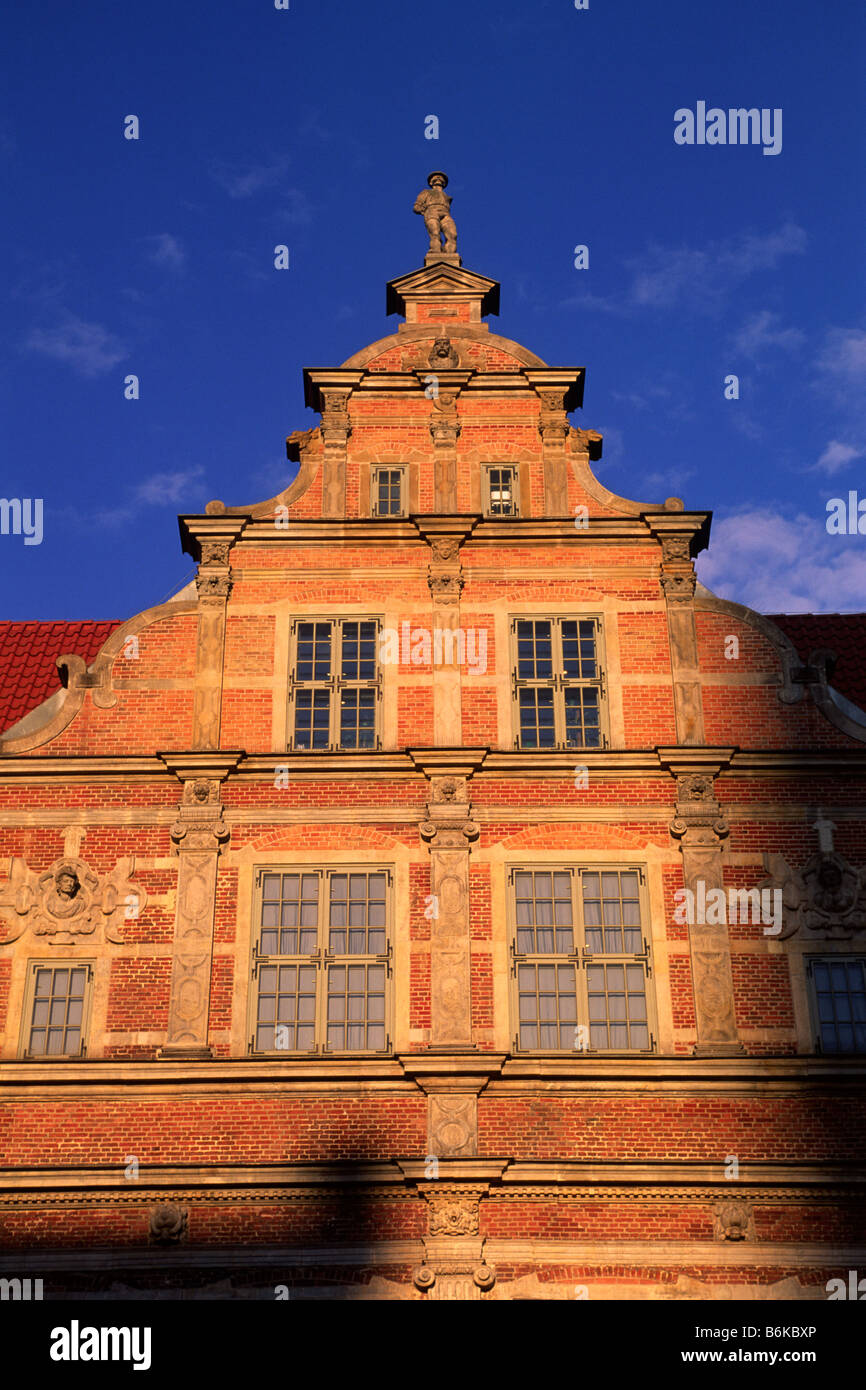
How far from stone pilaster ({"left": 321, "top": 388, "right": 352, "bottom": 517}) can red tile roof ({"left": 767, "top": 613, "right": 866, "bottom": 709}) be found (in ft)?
18.2

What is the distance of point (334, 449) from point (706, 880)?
667cm

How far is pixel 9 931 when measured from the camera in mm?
16016

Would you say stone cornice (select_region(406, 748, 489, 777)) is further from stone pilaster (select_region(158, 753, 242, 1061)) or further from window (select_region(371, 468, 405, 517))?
window (select_region(371, 468, 405, 517))

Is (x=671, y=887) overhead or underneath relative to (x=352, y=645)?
underneath

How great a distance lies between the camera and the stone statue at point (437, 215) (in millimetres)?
20547

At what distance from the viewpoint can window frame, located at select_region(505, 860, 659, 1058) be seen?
50.5 feet

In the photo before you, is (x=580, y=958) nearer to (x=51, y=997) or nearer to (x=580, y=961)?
(x=580, y=961)

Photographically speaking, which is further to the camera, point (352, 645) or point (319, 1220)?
point (352, 645)

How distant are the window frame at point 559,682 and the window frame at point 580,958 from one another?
1.27 m

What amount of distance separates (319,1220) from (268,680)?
18.8 ft

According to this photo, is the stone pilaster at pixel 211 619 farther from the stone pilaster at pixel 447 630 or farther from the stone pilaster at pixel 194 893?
the stone pilaster at pixel 447 630
